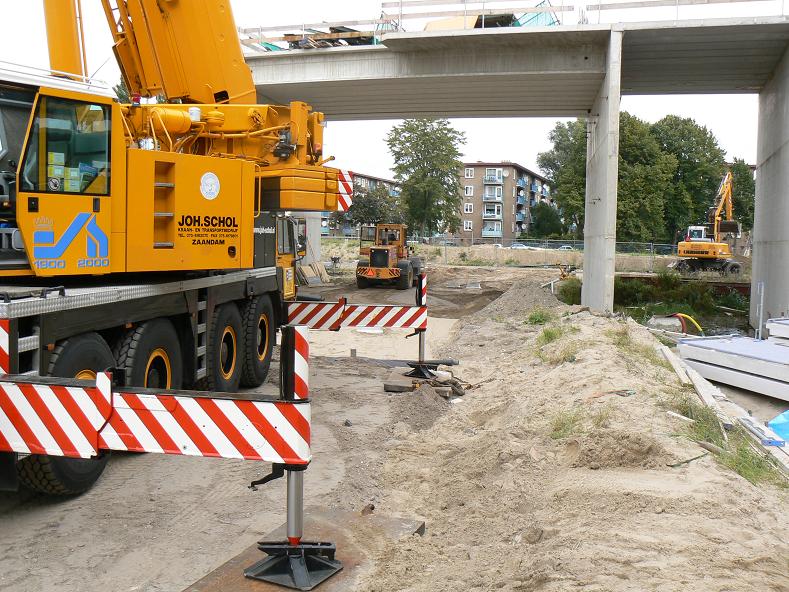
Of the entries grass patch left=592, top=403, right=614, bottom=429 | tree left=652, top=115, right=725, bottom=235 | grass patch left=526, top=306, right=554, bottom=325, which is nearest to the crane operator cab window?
grass patch left=592, top=403, right=614, bottom=429

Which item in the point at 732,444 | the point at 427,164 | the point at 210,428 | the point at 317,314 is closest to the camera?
the point at 210,428

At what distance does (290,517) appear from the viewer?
4297 mm

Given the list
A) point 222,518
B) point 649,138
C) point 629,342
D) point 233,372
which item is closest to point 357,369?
point 233,372

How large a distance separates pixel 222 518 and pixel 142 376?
1.91 metres

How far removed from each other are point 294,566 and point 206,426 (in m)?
0.99

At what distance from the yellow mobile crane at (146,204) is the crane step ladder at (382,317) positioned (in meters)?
0.75

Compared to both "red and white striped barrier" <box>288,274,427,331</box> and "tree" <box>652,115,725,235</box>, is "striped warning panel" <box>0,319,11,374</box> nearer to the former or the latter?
"red and white striped barrier" <box>288,274,427,331</box>

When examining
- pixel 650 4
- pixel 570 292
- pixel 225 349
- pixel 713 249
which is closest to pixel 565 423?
pixel 225 349

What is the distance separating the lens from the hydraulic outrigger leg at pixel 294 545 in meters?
4.08

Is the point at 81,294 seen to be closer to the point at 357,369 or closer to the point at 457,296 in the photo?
the point at 357,369

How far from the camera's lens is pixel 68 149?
596 centimetres

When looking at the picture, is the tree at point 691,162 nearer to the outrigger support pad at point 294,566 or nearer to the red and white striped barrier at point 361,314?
the red and white striped barrier at point 361,314

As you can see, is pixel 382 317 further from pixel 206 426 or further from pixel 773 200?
pixel 773 200

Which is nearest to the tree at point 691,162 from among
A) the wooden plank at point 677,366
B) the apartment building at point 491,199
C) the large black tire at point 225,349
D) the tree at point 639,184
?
the tree at point 639,184
